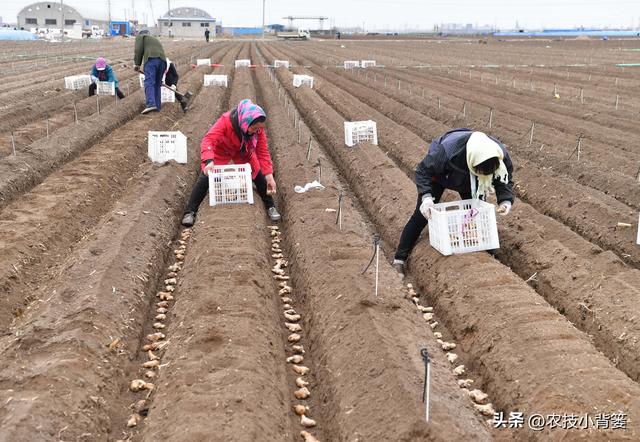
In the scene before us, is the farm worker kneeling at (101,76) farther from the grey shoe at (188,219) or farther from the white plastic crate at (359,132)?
the grey shoe at (188,219)

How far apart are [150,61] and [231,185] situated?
7.17 meters

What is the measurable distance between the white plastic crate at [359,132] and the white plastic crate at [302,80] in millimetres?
9074

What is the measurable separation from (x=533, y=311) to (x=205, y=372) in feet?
8.41

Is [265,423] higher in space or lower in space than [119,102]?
lower

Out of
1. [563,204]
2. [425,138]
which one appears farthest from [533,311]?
[425,138]

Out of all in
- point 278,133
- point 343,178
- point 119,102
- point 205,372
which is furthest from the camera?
point 119,102

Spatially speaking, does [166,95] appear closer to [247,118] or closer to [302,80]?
[302,80]

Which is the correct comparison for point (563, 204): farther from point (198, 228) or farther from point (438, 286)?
point (198, 228)

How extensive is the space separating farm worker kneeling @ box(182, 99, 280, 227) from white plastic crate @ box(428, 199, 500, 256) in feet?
7.27

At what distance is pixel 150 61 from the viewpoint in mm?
13164

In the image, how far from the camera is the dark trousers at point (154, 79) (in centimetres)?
1318

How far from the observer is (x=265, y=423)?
3.49 meters

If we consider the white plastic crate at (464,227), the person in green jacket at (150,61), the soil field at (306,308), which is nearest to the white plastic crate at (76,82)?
the person in green jacket at (150,61)

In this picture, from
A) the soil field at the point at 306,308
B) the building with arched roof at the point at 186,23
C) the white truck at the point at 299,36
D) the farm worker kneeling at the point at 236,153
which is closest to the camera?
the soil field at the point at 306,308
